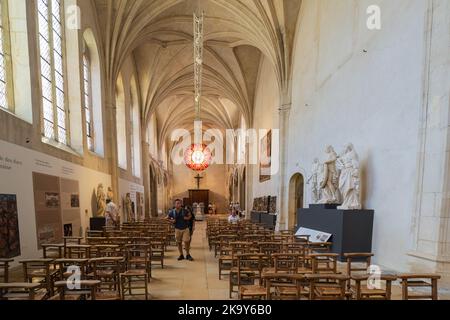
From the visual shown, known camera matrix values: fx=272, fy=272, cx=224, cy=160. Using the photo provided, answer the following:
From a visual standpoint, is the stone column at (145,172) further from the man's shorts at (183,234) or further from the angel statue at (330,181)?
the angel statue at (330,181)

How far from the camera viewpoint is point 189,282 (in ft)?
16.8

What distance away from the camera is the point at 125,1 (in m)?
12.3

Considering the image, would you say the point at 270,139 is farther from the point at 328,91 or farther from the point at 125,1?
the point at 125,1

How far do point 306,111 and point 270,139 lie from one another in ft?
17.3

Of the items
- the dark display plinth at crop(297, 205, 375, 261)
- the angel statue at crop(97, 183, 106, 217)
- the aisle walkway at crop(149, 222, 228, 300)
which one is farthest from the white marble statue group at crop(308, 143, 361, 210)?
the angel statue at crop(97, 183, 106, 217)

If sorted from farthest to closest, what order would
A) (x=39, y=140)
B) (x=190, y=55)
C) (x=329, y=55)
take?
(x=190, y=55) < (x=329, y=55) < (x=39, y=140)

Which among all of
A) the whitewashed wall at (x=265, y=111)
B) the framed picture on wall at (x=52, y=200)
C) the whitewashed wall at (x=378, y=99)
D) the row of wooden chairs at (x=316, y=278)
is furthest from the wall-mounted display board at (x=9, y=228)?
the whitewashed wall at (x=265, y=111)

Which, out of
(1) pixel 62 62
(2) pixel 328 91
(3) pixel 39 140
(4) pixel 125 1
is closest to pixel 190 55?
(4) pixel 125 1

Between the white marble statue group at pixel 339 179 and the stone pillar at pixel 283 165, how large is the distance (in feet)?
16.7

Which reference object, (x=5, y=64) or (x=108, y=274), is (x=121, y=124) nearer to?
(x=5, y=64)

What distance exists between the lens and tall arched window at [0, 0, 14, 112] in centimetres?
655

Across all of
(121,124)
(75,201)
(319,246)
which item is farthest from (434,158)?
(121,124)

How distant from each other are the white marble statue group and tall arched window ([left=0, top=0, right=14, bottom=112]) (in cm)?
841
